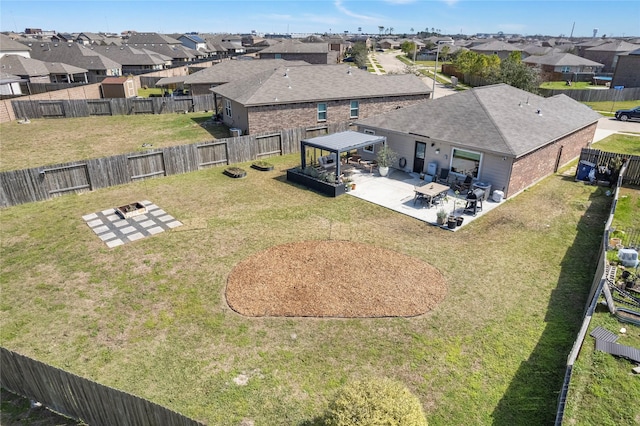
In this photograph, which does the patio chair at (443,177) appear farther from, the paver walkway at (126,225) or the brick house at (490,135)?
the paver walkway at (126,225)

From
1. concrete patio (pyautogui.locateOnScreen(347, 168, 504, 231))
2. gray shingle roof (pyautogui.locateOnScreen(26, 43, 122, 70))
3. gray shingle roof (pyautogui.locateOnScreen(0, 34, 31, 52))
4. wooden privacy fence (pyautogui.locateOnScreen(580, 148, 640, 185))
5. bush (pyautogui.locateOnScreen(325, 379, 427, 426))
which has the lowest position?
concrete patio (pyautogui.locateOnScreen(347, 168, 504, 231))

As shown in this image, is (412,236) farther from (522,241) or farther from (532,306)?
(532,306)

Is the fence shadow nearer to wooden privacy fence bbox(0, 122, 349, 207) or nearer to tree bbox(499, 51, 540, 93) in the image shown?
wooden privacy fence bbox(0, 122, 349, 207)

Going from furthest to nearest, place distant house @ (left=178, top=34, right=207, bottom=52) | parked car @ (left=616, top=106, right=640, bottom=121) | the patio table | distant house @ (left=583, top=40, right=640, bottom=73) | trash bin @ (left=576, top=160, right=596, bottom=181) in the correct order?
1. distant house @ (left=178, top=34, right=207, bottom=52)
2. distant house @ (left=583, top=40, right=640, bottom=73)
3. parked car @ (left=616, top=106, right=640, bottom=121)
4. trash bin @ (left=576, top=160, right=596, bottom=181)
5. the patio table

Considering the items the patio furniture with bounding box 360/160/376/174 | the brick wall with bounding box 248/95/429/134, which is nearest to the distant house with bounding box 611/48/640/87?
the brick wall with bounding box 248/95/429/134

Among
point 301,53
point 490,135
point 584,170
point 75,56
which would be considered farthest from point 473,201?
point 75,56

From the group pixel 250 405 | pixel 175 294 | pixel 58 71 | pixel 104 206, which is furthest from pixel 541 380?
pixel 58 71

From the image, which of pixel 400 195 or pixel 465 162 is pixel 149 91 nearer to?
pixel 400 195
